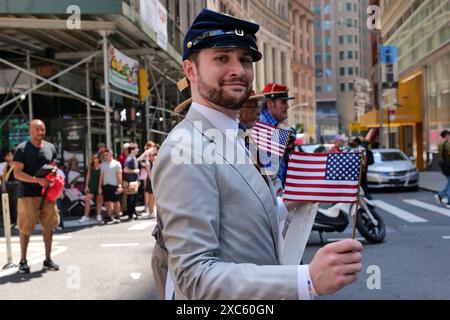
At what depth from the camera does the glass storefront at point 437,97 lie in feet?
85.8

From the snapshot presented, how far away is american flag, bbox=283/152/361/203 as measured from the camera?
2299mm

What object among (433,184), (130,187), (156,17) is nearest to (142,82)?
(156,17)

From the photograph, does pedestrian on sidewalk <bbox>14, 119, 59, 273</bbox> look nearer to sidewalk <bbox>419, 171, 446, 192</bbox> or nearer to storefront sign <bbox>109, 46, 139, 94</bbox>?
storefront sign <bbox>109, 46, 139, 94</bbox>

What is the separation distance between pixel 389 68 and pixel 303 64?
→ 6978 cm

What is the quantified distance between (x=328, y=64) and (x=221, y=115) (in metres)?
127

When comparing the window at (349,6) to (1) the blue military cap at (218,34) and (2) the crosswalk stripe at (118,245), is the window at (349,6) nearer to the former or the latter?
(2) the crosswalk stripe at (118,245)

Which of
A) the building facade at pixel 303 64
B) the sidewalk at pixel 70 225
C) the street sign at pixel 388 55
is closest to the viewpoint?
the sidewalk at pixel 70 225

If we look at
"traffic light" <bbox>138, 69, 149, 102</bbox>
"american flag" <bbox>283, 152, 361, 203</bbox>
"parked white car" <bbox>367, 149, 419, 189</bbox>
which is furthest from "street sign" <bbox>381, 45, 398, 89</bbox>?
"american flag" <bbox>283, 152, 361, 203</bbox>

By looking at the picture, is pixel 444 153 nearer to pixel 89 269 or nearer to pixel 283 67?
pixel 89 269

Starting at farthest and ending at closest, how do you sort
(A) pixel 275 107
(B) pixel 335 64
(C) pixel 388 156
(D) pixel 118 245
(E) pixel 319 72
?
(E) pixel 319 72
(B) pixel 335 64
(C) pixel 388 156
(D) pixel 118 245
(A) pixel 275 107

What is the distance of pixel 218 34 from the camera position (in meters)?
1.85

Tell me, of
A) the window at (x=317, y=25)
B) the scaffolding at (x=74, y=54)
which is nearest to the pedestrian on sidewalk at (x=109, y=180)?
the scaffolding at (x=74, y=54)

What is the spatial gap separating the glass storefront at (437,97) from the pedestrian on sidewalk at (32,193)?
2183 centimetres

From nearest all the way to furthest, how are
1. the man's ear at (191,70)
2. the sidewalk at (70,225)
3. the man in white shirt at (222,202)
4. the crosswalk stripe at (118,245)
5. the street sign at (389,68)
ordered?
the man in white shirt at (222,202)
the man's ear at (191,70)
the crosswalk stripe at (118,245)
the sidewalk at (70,225)
the street sign at (389,68)
